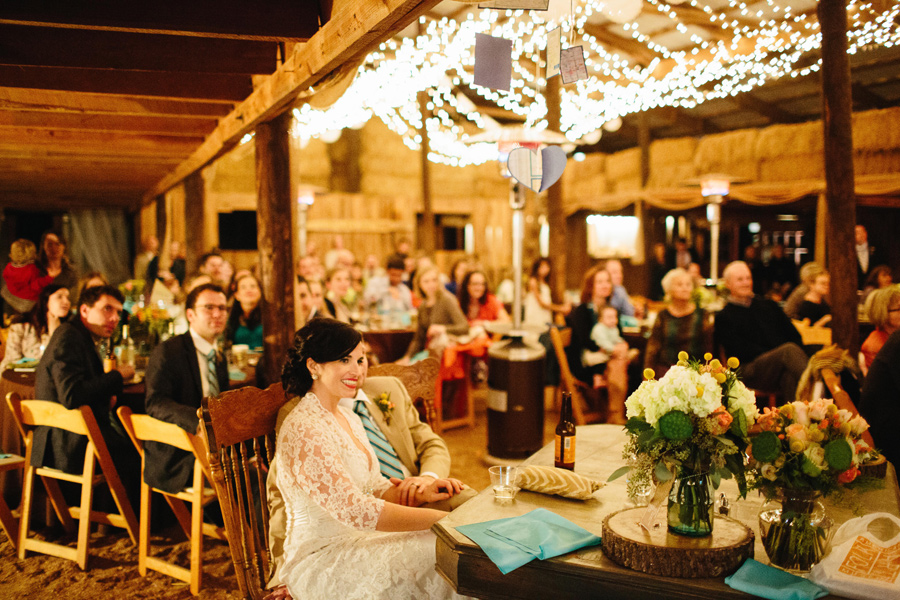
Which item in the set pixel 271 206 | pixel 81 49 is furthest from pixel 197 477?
pixel 81 49

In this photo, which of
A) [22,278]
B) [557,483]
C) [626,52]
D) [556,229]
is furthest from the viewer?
[626,52]

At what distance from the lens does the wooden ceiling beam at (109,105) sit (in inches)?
174

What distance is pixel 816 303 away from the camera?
6289mm

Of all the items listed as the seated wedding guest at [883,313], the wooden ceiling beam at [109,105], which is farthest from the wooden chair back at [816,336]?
the wooden ceiling beam at [109,105]

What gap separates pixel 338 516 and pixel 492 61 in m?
1.69

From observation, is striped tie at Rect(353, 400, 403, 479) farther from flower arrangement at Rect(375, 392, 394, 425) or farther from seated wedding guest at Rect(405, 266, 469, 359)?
seated wedding guest at Rect(405, 266, 469, 359)

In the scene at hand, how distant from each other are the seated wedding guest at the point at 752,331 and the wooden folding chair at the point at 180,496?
11.4 ft

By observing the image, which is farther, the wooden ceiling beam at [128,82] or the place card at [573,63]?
the wooden ceiling beam at [128,82]

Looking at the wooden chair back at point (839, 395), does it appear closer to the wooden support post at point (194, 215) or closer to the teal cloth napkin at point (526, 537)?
the teal cloth napkin at point (526, 537)

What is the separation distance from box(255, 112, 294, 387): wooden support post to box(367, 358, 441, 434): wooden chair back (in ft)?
3.81

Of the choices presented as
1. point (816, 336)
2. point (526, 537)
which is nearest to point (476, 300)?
point (816, 336)

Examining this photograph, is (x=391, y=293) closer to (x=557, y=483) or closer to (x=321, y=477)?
(x=321, y=477)

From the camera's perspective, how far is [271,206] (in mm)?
4035

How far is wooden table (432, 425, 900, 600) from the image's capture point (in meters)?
1.59
